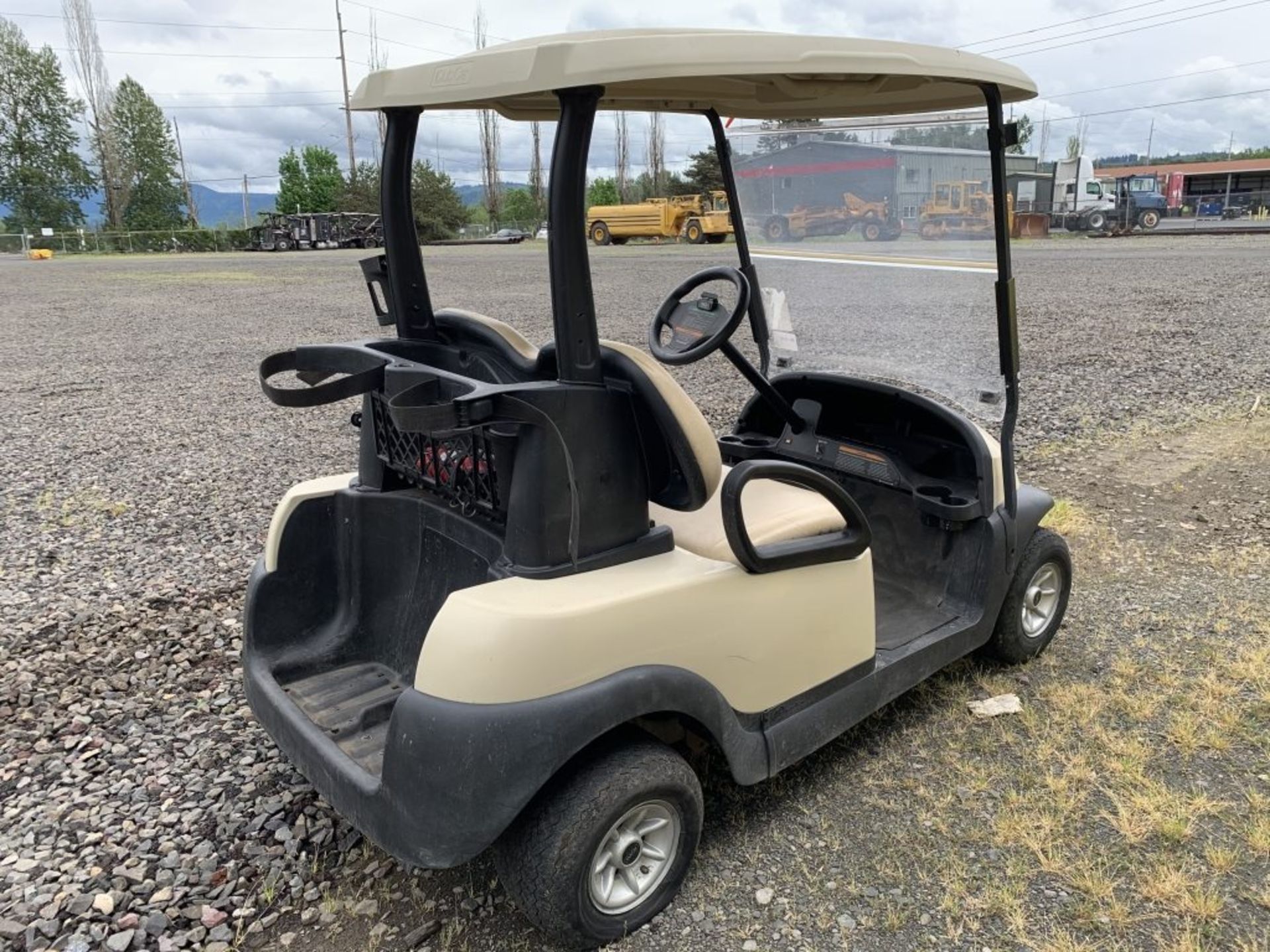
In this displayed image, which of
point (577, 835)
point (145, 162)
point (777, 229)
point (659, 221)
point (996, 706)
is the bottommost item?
point (996, 706)

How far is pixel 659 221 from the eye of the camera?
3447cm

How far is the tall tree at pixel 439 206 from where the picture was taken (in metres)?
45.6

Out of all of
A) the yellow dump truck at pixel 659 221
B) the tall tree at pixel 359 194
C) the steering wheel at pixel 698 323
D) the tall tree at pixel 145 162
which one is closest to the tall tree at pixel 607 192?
the tall tree at pixel 359 194

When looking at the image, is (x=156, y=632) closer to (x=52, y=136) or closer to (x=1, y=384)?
(x=1, y=384)

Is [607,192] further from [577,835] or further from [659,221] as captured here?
[577,835]

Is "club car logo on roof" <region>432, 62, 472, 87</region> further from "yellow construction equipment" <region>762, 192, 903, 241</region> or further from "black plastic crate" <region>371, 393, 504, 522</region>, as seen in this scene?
"yellow construction equipment" <region>762, 192, 903, 241</region>

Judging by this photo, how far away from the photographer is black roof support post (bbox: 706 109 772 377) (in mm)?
3521

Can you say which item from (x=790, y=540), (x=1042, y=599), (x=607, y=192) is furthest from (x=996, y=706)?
(x=607, y=192)

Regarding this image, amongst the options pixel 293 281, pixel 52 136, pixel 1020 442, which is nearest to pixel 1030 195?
pixel 293 281

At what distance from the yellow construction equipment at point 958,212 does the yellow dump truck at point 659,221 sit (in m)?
30.1

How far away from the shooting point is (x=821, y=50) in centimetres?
194

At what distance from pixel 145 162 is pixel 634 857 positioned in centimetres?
6836

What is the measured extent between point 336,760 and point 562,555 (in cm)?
69

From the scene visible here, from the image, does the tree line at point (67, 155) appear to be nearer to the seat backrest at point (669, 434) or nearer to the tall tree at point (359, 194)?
the tall tree at point (359, 194)
